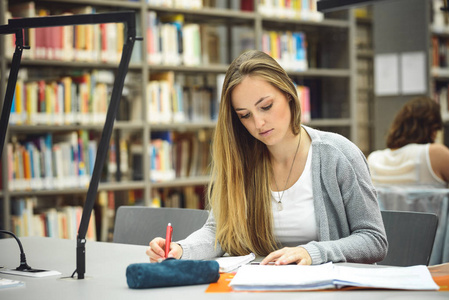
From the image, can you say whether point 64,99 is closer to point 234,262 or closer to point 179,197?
point 179,197

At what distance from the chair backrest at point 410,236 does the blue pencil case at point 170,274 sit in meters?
0.73

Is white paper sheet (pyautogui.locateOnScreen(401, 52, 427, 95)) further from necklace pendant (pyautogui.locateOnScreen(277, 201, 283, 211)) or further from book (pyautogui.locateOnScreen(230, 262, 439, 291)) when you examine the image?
book (pyautogui.locateOnScreen(230, 262, 439, 291))

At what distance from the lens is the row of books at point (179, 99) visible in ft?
13.9

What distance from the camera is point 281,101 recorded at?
5.79 feet

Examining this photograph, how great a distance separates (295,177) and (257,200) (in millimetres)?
130

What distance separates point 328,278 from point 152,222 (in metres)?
1.02

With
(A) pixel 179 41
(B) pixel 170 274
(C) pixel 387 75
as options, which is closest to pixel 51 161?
(A) pixel 179 41

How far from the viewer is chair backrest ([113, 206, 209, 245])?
2047 millimetres

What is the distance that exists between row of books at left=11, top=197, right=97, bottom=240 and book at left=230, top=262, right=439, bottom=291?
263 centimetres

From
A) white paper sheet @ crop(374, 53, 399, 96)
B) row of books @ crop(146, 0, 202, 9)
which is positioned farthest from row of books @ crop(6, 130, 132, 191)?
white paper sheet @ crop(374, 53, 399, 96)

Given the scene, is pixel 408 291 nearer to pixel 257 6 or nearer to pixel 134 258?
pixel 134 258

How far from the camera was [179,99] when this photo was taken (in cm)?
435

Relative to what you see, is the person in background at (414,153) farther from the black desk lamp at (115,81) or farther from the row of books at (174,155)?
the black desk lamp at (115,81)

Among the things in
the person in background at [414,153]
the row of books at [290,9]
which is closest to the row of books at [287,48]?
the row of books at [290,9]
